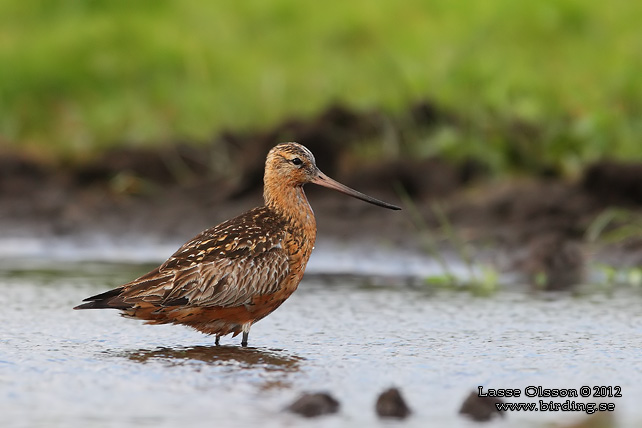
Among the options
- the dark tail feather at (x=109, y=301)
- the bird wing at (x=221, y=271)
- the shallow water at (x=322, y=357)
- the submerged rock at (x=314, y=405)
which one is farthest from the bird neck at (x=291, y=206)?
the submerged rock at (x=314, y=405)

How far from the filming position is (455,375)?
258 inches

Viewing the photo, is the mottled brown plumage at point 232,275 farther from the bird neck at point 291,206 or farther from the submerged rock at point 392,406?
the submerged rock at point 392,406

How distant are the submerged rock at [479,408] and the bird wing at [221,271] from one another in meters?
2.16

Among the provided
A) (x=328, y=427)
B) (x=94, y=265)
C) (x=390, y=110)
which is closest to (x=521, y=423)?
(x=328, y=427)

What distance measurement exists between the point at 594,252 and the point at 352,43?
5588 mm

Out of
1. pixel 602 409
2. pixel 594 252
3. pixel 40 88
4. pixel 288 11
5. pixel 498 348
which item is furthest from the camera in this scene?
pixel 288 11

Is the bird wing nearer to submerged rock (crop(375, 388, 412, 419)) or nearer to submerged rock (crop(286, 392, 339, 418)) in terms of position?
submerged rock (crop(286, 392, 339, 418))

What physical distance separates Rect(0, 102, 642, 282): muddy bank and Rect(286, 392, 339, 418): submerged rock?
503cm

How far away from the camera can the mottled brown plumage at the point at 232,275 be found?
Answer: 24.1ft

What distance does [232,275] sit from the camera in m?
7.55

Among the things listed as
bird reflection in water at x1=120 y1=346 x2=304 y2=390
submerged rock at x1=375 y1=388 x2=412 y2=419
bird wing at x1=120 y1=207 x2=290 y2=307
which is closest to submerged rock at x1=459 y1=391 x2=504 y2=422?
submerged rock at x1=375 y1=388 x2=412 y2=419

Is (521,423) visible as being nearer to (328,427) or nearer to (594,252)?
(328,427)

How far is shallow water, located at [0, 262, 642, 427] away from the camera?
5824mm

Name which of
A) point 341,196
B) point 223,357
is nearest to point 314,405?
point 223,357
